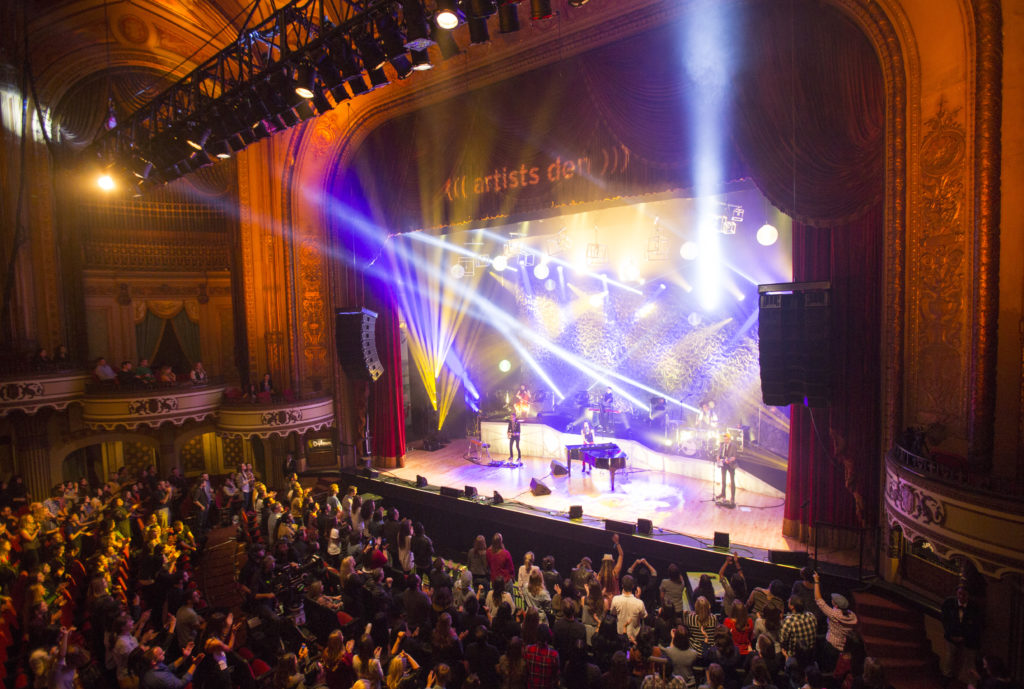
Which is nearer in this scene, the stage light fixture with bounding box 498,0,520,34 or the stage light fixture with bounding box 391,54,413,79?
the stage light fixture with bounding box 498,0,520,34

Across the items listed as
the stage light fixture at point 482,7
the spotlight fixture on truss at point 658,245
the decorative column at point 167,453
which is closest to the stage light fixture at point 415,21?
the stage light fixture at point 482,7

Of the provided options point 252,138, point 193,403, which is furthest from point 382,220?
point 193,403

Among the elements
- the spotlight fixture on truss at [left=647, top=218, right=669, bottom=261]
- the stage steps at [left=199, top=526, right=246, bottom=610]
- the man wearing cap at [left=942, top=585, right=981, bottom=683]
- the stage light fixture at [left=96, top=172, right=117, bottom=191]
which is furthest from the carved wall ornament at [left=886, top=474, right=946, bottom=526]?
the stage light fixture at [left=96, top=172, right=117, bottom=191]

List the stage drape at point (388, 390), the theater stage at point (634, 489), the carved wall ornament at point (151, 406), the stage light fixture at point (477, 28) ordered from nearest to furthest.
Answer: the stage light fixture at point (477, 28)
the theater stage at point (634, 489)
the carved wall ornament at point (151, 406)
the stage drape at point (388, 390)

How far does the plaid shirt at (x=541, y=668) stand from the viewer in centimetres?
454

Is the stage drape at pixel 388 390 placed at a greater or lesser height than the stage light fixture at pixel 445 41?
lesser

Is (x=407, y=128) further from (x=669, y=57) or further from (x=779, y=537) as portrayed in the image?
(x=779, y=537)

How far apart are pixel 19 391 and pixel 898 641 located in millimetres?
13861

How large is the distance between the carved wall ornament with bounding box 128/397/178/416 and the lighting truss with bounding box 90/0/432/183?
4380mm

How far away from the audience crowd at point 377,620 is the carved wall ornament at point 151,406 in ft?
9.14

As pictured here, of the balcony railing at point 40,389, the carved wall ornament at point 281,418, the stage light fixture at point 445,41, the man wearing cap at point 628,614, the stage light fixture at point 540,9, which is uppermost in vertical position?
the stage light fixture at point 540,9

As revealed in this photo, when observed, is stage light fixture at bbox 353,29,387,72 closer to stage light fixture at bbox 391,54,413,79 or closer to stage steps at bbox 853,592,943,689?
stage light fixture at bbox 391,54,413,79

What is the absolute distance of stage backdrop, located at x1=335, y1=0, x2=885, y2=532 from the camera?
6852mm

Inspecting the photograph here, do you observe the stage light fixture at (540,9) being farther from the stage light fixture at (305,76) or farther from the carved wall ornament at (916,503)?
the carved wall ornament at (916,503)
